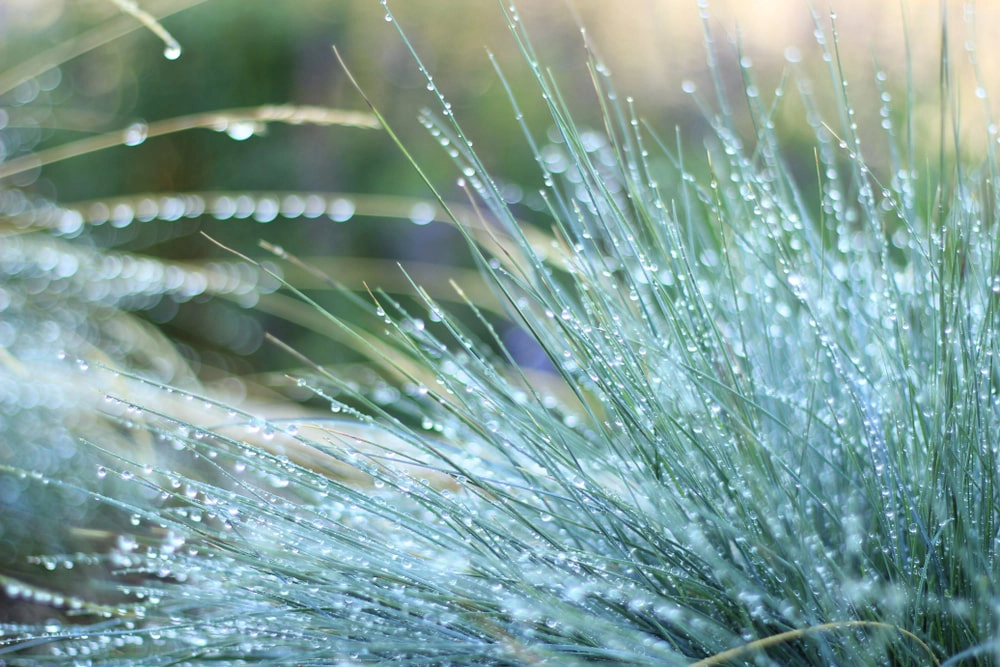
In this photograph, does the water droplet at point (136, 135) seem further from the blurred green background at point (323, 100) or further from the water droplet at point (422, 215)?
the blurred green background at point (323, 100)

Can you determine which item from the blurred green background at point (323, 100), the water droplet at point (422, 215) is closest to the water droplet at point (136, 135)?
the water droplet at point (422, 215)

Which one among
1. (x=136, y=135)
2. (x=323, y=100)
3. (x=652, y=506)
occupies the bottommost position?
(x=652, y=506)

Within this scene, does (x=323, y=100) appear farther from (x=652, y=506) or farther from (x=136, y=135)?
(x=652, y=506)

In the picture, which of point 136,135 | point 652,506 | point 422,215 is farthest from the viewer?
point 422,215

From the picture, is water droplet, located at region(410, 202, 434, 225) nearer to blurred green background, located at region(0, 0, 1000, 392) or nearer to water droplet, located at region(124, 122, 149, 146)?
water droplet, located at region(124, 122, 149, 146)

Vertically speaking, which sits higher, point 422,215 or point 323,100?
point 323,100

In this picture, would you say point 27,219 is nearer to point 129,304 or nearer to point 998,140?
point 129,304

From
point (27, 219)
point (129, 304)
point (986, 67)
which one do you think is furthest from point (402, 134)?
point (986, 67)

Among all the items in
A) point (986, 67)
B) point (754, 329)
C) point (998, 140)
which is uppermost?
point (986, 67)

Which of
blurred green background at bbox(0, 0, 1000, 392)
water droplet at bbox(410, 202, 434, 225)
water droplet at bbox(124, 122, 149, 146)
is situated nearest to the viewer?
water droplet at bbox(124, 122, 149, 146)

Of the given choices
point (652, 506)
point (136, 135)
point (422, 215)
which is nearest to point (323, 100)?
point (422, 215)

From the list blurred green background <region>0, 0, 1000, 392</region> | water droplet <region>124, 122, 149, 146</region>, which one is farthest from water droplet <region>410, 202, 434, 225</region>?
blurred green background <region>0, 0, 1000, 392</region>
